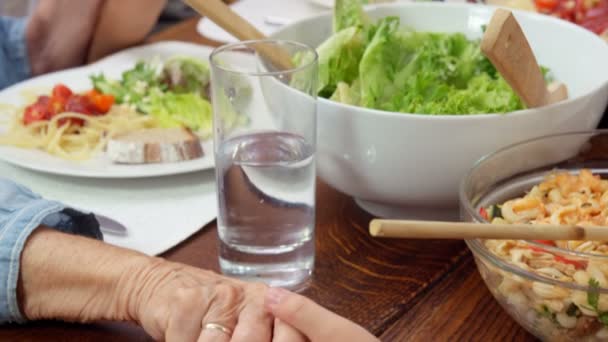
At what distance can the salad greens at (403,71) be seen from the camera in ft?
3.60

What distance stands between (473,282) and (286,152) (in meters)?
0.29

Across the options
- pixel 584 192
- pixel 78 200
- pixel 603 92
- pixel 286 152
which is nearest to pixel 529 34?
pixel 603 92

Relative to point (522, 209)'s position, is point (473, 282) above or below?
below

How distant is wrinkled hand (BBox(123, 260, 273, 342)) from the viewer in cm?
85

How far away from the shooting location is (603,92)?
109 cm

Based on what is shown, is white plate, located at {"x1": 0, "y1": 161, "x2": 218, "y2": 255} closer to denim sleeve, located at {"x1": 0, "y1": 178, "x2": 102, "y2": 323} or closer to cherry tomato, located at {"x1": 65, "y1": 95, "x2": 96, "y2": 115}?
denim sleeve, located at {"x1": 0, "y1": 178, "x2": 102, "y2": 323}

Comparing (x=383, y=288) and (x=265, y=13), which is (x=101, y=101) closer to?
(x=265, y=13)

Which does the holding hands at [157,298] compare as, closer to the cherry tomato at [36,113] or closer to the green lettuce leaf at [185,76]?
the cherry tomato at [36,113]

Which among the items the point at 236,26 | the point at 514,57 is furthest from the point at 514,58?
the point at 236,26

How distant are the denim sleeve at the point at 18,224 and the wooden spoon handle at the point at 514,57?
0.55 meters

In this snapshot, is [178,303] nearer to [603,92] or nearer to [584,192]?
[584,192]

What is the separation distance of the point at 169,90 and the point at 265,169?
2.36ft

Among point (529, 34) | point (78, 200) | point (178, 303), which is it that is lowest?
point (78, 200)

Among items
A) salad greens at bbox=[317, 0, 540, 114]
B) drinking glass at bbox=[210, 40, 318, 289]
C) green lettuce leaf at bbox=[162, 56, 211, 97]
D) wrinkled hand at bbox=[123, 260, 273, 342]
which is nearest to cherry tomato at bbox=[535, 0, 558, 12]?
salad greens at bbox=[317, 0, 540, 114]
